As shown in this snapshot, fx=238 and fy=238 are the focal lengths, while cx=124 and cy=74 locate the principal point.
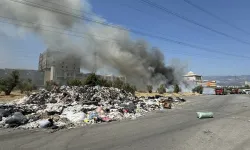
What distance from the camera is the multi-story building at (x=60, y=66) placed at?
282 feet

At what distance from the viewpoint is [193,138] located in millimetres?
8555

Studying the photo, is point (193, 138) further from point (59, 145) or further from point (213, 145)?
point (59, 145)

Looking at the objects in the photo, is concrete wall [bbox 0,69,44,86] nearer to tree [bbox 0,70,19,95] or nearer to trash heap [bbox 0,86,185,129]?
tree [bbox 0,70,19,95]

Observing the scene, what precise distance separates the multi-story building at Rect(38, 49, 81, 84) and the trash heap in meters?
63.5

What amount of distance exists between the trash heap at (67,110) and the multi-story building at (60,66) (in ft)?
208

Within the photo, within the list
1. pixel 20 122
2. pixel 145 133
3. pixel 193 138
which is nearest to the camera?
pixel 193 138

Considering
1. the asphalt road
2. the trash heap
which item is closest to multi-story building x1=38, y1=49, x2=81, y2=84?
the trash heap

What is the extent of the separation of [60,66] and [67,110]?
7536 centimetres

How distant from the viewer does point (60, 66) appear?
87750 millimetres

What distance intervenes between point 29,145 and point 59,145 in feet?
3.13

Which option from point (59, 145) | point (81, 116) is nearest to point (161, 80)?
point (81, 116)

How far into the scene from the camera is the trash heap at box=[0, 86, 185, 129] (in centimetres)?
1155

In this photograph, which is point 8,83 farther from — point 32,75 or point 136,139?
point 32,75

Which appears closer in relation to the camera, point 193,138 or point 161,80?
point 193,138
